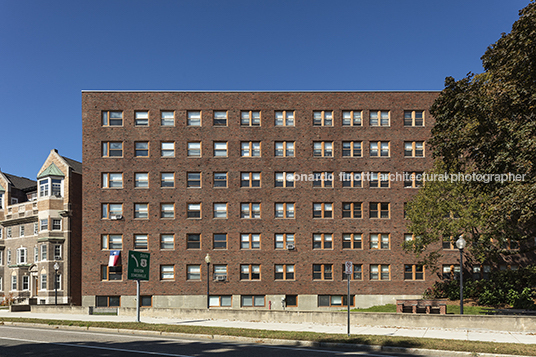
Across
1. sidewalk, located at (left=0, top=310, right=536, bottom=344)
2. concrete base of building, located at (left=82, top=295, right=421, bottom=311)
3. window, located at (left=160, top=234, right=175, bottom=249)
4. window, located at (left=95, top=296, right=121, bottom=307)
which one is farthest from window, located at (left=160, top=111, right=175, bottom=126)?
sidewalk, located at (left=0, top=310, right=536, bottom=344)

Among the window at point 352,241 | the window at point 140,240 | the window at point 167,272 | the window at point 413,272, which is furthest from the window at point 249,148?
the window at point 413,272

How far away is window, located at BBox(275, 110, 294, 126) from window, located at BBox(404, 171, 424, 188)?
39.0ft

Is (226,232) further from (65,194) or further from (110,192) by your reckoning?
(65,194)

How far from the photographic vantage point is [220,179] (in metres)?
45.2

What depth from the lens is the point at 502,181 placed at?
2375 cm

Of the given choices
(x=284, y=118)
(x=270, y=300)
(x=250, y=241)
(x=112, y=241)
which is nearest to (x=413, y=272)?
(x=270, y=300)

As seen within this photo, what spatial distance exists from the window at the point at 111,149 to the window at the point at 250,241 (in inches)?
550

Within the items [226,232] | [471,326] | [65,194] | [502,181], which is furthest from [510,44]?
[65,194]

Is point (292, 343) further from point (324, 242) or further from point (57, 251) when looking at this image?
point (57, 251)

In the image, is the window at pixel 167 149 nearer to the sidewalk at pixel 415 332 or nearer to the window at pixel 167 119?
the window at pixel 167 119

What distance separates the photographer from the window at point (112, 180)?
45.2m

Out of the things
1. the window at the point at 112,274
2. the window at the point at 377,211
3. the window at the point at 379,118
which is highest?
the window at the point at 379,118

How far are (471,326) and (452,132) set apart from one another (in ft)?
32.4

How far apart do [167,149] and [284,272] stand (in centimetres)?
1588
